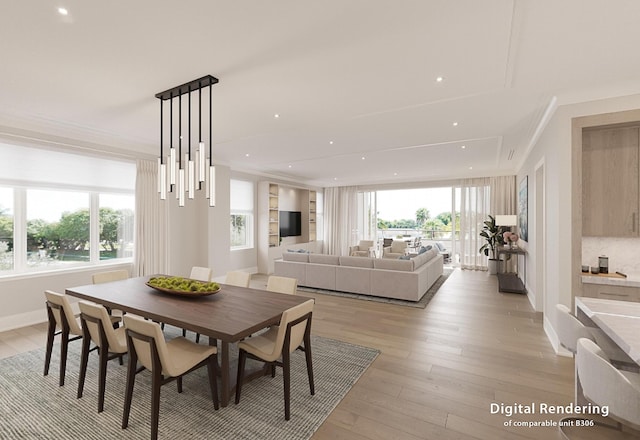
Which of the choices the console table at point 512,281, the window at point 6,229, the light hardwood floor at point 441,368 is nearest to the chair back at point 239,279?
the light hardwood floor at point 441,368

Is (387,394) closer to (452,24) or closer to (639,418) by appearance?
(639,418)

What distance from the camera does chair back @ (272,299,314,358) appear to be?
2.09m

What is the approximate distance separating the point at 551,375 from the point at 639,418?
156cm

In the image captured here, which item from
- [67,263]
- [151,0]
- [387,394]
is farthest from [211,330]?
[67,263]

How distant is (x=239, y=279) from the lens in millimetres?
3488

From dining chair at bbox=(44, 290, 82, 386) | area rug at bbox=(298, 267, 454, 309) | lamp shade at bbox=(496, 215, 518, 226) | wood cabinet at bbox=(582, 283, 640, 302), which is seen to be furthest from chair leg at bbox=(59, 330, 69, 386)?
lamp shade at bbox=(496, 215, 518, 226)

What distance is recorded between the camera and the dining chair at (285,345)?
2.11 m

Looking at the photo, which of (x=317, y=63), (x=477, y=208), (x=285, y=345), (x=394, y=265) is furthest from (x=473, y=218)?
(x=285, y=345)

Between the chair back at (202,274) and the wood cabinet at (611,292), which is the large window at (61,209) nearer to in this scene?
the chair back at (202,274)

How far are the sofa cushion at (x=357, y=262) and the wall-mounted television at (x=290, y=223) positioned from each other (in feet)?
11.0

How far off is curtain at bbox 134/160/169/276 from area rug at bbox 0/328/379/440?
2.19 meters

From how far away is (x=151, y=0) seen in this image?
5.74 feet

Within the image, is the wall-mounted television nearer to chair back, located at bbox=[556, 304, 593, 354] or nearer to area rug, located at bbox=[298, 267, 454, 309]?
area rug, located at bbox=[298, 267, 454, 309]

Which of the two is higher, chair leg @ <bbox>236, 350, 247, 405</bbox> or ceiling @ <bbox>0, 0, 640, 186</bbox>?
ceiling @ <bbox>0, 0, 640, 186</bbox>
